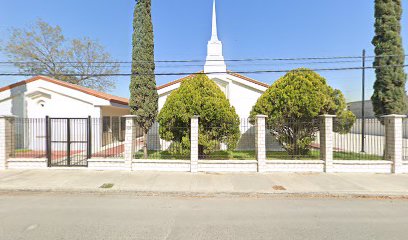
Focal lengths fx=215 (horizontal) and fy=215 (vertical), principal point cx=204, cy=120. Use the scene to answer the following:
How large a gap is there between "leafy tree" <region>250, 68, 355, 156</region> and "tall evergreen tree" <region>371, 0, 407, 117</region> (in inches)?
68.5

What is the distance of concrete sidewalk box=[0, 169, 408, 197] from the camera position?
599cm

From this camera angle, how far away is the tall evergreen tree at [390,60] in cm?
893

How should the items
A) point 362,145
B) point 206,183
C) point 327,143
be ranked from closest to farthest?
1. point 206,183
2. point 327,143
3. point 362,145

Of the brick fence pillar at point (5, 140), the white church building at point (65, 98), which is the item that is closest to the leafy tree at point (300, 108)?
the white church building at point (65, 98)

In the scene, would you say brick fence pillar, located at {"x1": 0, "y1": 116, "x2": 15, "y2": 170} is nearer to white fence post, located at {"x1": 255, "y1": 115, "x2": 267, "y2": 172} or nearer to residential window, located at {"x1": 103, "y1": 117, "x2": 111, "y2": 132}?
residential window, located at {"x1": 103, "y1": 117, "x2": 111, "y2": 132}

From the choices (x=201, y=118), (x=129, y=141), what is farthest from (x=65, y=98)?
(x=201, y=118)

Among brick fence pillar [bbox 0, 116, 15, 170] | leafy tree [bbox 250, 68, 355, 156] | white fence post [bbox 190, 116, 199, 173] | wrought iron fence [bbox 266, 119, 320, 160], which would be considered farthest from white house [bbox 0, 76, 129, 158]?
wrought iron fence [bbox 266, 119, 320, 160]

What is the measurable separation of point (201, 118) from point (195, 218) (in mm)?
4839

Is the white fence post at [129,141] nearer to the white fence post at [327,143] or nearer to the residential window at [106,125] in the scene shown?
the residential window at [106,125]

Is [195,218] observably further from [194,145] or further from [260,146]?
[260,146]

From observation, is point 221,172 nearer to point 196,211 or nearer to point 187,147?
point 187,147

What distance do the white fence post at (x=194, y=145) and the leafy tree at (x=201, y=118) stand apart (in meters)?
0.48

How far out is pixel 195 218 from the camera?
4.34m

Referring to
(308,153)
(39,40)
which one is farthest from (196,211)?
(39,40)
